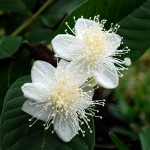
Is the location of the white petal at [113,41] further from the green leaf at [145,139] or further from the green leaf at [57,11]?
the green leaf at [145,139]

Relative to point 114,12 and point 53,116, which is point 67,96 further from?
point 114,12

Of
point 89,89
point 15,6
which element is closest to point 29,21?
point 15,6

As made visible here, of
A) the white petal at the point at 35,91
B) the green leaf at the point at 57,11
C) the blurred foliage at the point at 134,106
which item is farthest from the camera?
the blurred foliage at the point at 134,106

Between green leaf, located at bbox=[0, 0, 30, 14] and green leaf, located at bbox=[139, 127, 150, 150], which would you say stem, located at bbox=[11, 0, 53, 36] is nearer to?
green leaf, located at bbox=[0, 0, 30, 14]

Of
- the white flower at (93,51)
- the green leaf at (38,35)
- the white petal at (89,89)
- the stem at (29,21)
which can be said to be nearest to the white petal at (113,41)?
the white flower at (93,51)

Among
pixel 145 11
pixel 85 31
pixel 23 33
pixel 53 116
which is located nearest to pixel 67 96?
pixel 53 116

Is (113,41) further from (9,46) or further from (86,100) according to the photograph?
(9,46)
